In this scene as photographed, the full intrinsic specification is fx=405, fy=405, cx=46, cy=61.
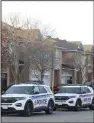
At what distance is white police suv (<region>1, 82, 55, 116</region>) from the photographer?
21.0 meters

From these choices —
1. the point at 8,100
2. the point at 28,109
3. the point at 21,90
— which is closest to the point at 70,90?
the point at 21,90

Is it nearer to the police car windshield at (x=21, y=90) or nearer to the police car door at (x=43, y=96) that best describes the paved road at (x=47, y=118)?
the police car door at (x=43, y=96)

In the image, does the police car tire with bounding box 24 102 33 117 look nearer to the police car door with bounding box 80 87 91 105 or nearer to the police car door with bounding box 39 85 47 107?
the police car door with bounding box 39 85 47 107

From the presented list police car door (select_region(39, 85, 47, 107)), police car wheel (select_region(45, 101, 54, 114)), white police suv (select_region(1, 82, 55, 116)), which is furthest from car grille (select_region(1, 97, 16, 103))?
police car wheel (select_region(45, 101, 54, 114))

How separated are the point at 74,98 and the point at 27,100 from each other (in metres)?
6.02

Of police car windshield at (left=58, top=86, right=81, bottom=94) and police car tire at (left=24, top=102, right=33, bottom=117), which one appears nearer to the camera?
police car tire at (left=24, top=102, right=33, bottom=117)

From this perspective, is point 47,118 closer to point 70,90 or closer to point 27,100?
point 27,100

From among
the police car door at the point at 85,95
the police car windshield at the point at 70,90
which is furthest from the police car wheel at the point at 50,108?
the police car door at the point at 85,95

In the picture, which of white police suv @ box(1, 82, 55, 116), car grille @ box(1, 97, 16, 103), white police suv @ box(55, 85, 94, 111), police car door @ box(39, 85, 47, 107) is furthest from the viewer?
white police suv @ box(55, 85, 94, 111)

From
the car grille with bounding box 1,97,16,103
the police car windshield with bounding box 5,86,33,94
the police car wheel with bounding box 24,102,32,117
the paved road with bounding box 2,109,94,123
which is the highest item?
the police car windshield with bounding box 5,86,33,94

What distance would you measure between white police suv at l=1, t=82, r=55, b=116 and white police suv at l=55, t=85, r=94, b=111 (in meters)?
2.67

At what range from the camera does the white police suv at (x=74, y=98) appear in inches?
1034

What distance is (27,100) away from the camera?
21.1 m

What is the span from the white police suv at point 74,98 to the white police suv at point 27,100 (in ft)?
8.76
